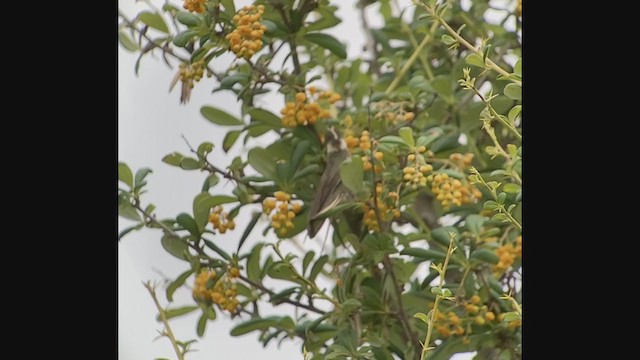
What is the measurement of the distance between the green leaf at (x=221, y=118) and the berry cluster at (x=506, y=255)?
0.86ft

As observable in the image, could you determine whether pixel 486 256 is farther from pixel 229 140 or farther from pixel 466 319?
pixel 229 140

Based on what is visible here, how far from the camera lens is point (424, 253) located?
728 millimetres

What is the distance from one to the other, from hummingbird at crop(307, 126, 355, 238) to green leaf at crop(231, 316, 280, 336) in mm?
122

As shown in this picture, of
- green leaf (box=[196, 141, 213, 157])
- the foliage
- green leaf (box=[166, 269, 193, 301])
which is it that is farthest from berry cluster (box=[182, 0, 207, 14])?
green leaf (box=[166, 269, 193, 301])

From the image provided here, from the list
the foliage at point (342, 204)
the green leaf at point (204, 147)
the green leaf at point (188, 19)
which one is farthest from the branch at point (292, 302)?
the green leaf at point (188, 19)

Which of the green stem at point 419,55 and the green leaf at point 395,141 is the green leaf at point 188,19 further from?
the green stem at point 419,55

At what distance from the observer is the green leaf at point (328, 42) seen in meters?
0.81

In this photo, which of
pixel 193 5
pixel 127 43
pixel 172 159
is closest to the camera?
pixel 193 5

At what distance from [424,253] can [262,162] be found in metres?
0.17

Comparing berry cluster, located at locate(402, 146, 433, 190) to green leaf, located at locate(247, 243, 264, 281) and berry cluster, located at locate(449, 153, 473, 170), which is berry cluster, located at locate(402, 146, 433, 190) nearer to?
berry cluster, located at locate(449, 153, 473, 170)

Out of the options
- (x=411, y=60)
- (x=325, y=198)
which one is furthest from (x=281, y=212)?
(x=411, y=60)
